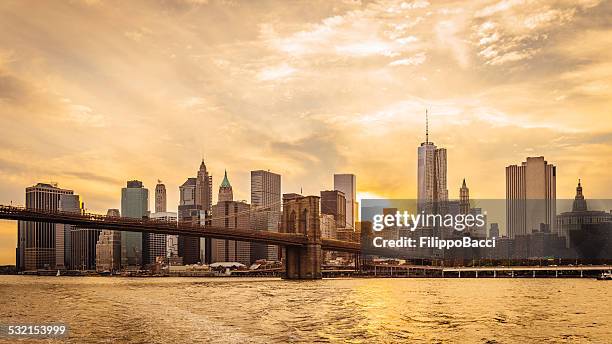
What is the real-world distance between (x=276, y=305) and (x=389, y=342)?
76.7ft

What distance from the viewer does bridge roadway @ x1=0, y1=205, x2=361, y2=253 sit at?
296ft

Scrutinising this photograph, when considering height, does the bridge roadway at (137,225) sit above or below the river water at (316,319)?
above

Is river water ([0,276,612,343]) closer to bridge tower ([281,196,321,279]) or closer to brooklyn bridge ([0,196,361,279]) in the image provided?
brooklyn bridge ([0,196,361,279])

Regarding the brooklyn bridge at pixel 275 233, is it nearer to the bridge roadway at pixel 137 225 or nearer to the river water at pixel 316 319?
the bridge roadway at pixel 137 225

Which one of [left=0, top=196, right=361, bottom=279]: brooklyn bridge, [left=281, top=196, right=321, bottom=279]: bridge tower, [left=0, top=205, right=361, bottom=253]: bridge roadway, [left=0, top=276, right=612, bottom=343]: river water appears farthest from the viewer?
[left=281, top=196, right=321, bottom=279]: bridge tower

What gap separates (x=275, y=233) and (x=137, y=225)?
26.0m

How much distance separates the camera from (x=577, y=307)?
2243 inches

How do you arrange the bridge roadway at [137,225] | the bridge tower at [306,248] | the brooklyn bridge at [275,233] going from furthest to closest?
the bridge tower at [306,248] → the brooklyn bridge at [275,233] → the bridge roadway at [137,225]

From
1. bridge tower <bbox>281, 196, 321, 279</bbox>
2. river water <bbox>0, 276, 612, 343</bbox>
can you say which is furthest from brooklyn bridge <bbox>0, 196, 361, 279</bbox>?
river water <bbox>0, 276, 612, 343</bbox>

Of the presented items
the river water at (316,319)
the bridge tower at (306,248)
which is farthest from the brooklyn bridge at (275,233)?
the river water at (316,319)

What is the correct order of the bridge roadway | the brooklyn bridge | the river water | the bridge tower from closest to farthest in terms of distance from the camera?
the river water < the bridge roadway < the brooklyn bridge < the bridge tower

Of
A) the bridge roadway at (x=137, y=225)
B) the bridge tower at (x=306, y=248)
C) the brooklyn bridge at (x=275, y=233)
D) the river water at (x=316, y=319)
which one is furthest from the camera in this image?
the bridge tower at (x=306, y=248)

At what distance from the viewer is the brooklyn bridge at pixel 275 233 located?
94.1 metres

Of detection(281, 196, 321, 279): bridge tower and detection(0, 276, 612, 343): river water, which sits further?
detection(281, 196, 321, 279): bridge tower
